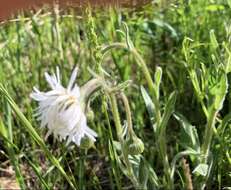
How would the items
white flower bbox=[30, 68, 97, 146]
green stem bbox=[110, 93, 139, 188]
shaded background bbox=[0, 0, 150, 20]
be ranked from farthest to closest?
1. green stem bbox=[110, 93, 139, 188]
2. white flower bbox=[30, 68, 97, 146]
3. shaded background bbox=[0, 0, 150, 20]

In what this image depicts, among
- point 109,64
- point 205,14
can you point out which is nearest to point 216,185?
point 205,14

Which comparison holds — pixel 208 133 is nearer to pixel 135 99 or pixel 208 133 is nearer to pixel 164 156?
pixel 164 156

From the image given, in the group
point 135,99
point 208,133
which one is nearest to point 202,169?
point 208,133

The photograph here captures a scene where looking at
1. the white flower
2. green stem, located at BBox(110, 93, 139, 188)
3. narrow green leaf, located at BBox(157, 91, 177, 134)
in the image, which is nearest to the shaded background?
the white flower

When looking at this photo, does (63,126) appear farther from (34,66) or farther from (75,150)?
(34,66)

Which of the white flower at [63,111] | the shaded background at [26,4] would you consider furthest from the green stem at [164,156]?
the shaded background at [26,4]

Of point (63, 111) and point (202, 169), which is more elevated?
point (63, 111)

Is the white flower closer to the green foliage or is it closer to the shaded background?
the green foliage

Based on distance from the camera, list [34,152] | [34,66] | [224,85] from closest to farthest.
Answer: [224,85]
[34,152]
[34,66]
